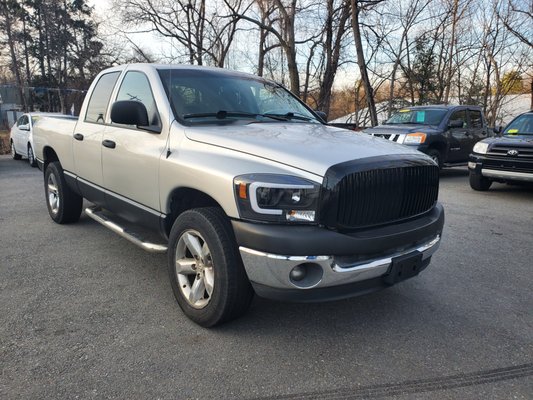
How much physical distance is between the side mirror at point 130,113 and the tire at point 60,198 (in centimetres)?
241

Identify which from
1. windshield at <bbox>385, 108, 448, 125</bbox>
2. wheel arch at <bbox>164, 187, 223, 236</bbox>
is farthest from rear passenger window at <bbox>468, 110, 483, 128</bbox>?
wheel arch at <bbox>164, 187, 223, 236</bbox>

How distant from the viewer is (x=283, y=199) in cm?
254

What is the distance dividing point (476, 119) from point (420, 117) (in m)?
1.95

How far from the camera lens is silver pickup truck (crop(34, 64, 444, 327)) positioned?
255cm

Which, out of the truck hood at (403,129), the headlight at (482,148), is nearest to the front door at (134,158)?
the headlight at (482,148)

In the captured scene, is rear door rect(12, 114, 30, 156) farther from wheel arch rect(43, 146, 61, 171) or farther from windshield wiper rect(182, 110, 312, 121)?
windshield wiper rect(182, 110, 312, 121)

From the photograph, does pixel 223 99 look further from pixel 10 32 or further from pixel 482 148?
pixel 10 32

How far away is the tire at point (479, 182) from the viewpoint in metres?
8.98

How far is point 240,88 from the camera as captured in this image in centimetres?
412

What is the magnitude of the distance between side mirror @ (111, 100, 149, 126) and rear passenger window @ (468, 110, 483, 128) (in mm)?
10777

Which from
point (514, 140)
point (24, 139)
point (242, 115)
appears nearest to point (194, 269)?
point (242, 115)

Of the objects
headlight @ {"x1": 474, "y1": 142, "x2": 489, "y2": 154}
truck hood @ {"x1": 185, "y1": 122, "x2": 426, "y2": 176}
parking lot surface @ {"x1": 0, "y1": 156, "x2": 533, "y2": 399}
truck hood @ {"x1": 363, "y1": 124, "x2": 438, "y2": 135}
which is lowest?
parking lot surface @ {"x1": 0, "y1": 156, "x2": 533, "y2": 399}

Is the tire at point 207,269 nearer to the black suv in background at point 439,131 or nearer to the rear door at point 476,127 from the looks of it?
the black suv in background at point 439,131

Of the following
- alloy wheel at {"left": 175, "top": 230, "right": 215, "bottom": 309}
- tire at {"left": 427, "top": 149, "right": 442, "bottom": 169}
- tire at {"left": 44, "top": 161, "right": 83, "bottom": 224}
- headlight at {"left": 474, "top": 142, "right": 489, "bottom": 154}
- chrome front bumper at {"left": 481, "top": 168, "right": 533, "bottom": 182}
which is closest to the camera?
alloy wheel at {"left": 175, "top": 230, "right": 215, "bottom": 309}
